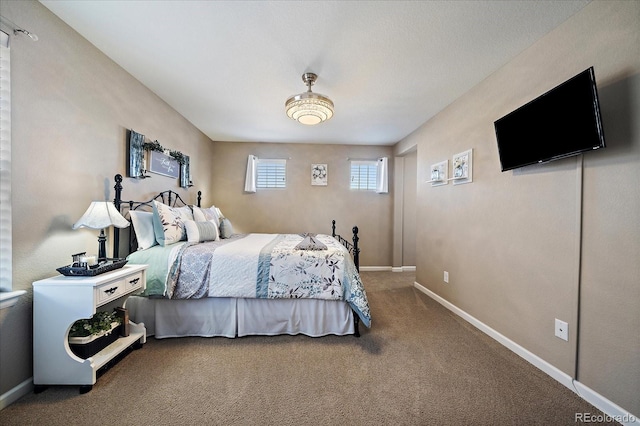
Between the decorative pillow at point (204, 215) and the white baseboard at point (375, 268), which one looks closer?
the decorative pillow at point (204, 215)

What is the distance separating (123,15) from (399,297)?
3.87m

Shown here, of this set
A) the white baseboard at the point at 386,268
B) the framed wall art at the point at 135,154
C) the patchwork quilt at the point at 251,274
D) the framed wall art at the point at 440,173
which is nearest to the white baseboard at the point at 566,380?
the patchwork quilt at the point at 251,274

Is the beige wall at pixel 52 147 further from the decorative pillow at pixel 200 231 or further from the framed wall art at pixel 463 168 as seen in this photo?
the framed wall art at pixel 463 168

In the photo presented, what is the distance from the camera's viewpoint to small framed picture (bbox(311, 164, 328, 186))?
476 cm

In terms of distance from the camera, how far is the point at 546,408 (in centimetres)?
147

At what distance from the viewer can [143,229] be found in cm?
232

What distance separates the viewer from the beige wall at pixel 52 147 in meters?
1.48

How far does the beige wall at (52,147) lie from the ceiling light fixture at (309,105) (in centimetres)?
160

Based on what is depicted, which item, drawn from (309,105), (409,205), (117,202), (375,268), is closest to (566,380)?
(309,105)

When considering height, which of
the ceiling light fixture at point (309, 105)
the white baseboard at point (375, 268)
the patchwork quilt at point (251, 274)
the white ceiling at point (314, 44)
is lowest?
the white baseboard at point (375, 268)

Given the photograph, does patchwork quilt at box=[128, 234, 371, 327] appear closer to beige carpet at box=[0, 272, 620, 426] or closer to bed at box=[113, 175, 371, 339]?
A: bed at box=[113, 175, 371, 339]

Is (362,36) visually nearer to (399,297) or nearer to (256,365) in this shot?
(256,365)

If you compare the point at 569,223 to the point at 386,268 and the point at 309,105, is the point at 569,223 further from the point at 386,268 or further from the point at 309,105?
the point at 386,268

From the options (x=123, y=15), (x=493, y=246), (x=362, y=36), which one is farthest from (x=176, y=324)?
(x=493, y=246)
